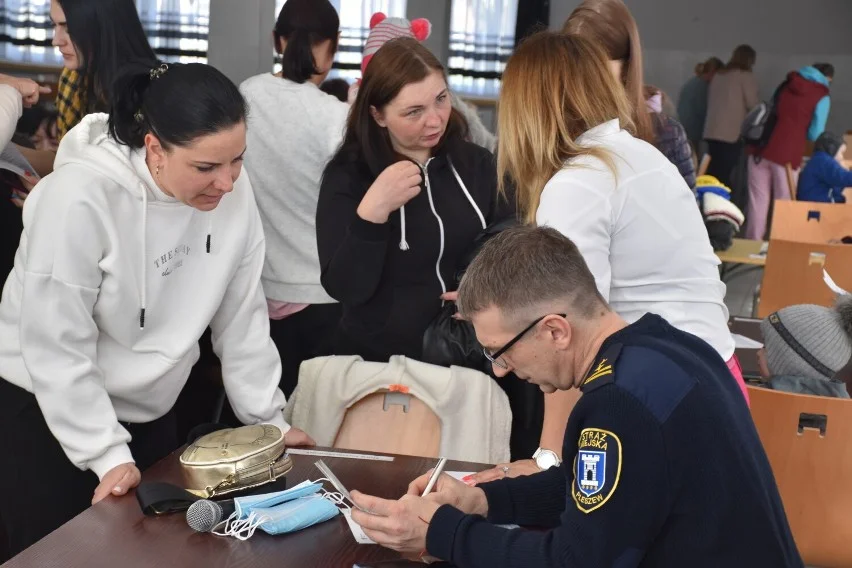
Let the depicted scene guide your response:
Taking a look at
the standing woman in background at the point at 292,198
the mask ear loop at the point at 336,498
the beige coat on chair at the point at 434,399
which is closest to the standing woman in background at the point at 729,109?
the standing woman in background at the point at 292,198

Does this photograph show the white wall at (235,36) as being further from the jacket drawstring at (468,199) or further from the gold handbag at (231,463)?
the gold handbag at (231,463)

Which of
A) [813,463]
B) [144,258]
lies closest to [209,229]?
[144,258]

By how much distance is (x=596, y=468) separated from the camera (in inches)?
47.8

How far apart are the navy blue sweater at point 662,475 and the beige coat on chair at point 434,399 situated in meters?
0.77

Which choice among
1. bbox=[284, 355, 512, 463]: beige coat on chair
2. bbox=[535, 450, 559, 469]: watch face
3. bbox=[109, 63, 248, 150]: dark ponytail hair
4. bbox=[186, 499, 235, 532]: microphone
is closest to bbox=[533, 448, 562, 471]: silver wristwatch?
bbox=[535, 450, 559, 469]: watch face

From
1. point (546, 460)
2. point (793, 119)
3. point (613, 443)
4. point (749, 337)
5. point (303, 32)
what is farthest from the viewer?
point (793, 119)

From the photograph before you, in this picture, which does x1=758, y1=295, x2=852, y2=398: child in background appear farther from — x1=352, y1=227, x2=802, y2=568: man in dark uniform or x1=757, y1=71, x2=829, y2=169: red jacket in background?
x1=757, y1=71, x2=829, y2=169: red jacket in background

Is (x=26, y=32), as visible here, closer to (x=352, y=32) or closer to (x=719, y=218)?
(x=352, y=32)

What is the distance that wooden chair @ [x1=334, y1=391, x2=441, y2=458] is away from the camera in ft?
6.87

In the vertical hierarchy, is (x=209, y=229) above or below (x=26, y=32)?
below

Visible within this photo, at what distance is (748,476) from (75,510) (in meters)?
1.21

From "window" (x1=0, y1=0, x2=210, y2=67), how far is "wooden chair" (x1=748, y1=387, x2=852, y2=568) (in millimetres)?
6802

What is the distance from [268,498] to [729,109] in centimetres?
854

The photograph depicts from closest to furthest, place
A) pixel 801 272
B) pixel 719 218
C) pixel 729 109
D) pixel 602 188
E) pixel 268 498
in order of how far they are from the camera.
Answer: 1. pixel 268 498
2. pixel 602 188
3. pixel 801 272
4. pixel 719 218
5. pixel 729 109
